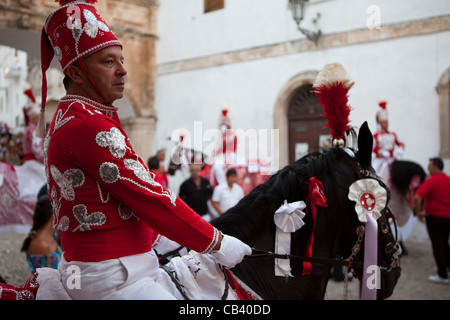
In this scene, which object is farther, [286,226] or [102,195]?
[286,226]

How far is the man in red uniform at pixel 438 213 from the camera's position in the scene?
6643mm

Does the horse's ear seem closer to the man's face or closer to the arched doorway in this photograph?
the man's face

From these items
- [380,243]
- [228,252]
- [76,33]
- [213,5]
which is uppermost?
[213,5]

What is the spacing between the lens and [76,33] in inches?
65.9

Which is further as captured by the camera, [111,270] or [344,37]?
[344,37]

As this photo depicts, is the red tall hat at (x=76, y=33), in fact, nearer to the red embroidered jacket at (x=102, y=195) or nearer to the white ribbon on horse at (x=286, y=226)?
the red embroidered jacket at (x=102, y=195)

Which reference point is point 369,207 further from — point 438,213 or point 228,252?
point 438,213

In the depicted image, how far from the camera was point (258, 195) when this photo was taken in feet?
7.27

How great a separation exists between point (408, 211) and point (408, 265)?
3.64ft

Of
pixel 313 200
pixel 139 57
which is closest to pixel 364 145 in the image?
pixel 313 200

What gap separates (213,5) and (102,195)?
476 inches

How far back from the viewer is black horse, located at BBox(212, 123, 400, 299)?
2.16m

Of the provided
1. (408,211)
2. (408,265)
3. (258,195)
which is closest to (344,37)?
(408,211)

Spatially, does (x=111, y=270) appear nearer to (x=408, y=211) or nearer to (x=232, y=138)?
(x=408, y=211)
